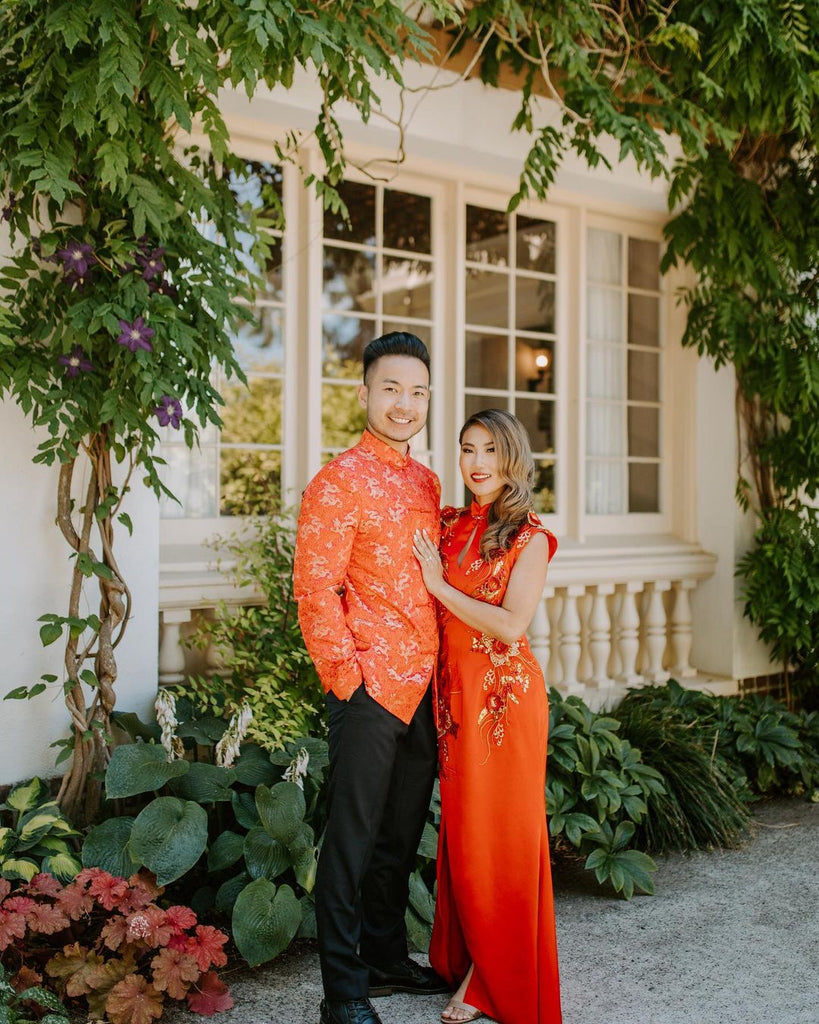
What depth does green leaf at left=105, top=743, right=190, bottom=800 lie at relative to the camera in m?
3.15

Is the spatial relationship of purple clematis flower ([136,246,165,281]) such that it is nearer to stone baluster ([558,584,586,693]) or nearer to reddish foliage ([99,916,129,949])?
reddish foliage ([99,916,129,949])

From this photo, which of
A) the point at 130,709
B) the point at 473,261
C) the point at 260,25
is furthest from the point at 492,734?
the point at 473,261

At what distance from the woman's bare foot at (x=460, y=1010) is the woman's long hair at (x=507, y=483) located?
3.93 ft

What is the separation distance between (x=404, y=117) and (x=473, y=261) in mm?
991

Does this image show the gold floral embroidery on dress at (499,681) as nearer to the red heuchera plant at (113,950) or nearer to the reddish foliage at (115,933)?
the red heuchera plant at (113,950)

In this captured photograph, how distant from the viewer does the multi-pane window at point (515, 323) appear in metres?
5.47

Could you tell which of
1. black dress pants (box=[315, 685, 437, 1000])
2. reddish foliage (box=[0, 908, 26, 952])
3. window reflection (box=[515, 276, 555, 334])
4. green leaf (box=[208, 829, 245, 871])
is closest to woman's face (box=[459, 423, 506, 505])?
black dress pants (box=[315, 685, 437, 1000])

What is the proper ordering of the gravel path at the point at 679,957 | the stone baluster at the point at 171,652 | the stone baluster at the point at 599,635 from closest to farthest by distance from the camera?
1. the gravel path at the point at 679,957
2. the stone baluster at the point at 171,652
3. the stone baluster at the point at 599,635

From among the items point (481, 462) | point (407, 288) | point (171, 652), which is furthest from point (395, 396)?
point (407, 288)

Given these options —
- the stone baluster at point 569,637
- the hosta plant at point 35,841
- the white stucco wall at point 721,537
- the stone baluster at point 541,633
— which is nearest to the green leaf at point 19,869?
the hosta plant at point 35,841

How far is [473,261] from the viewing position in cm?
546

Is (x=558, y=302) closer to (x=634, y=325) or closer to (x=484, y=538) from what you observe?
(x=634, y=325)

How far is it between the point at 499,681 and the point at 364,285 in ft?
9.58

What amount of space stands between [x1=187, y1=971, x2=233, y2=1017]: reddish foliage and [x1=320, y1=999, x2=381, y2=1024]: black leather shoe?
35 cm
